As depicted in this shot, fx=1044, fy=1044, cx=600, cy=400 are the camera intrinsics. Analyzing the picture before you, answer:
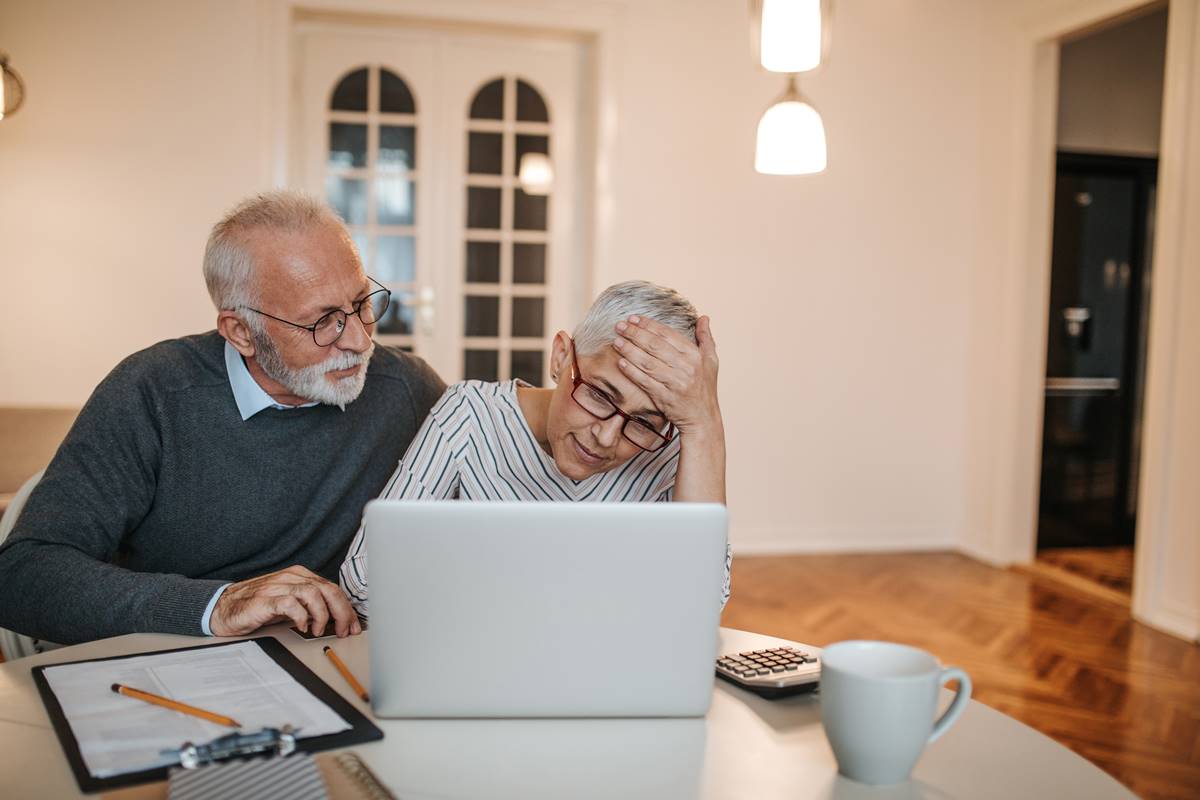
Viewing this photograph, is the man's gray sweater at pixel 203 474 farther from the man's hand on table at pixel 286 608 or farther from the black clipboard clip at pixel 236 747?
the black clipboard clip at pixel 236 747

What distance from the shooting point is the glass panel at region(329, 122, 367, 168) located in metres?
4.91

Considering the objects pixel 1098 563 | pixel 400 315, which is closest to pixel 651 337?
pixel 400 315

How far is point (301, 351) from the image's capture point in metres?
1.83

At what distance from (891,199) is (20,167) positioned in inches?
159

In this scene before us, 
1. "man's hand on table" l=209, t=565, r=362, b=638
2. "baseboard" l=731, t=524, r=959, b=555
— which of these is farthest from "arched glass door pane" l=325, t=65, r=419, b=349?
"man's hand on table" l=209, t=565, r=362, b=638

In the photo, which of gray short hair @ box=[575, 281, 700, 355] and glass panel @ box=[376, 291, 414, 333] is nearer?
gray short hair @ box=[575, 281, 700, 355]

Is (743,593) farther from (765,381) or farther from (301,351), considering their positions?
(301,351)

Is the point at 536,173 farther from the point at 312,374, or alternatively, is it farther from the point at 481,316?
the point at 312,374

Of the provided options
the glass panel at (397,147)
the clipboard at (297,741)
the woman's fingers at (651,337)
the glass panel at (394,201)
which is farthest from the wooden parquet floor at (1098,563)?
the clipboard at (297,741)

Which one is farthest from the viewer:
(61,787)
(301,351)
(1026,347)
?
(1026,347)

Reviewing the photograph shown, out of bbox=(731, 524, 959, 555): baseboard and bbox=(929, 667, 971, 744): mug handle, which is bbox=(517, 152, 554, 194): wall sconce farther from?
bbox=(929, 667, 971, 744): mug handle

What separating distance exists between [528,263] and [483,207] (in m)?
0.35

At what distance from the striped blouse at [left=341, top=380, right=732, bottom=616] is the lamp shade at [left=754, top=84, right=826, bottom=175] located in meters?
1.58

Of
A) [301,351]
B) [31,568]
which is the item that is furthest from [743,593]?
[31,568]
